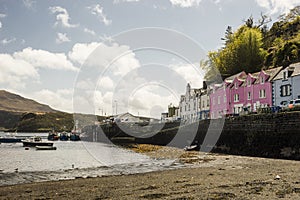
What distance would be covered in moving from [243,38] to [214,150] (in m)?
43.0

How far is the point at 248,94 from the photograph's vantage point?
49031 millimetres

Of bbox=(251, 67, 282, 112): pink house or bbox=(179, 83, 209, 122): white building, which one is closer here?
bbox=(251, 67, 282, 112): pink house

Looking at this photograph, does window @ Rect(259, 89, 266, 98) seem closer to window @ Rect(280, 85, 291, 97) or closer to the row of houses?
the row of houses

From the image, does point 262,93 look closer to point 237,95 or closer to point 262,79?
point 262,79

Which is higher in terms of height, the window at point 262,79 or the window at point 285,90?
the window at point 262,79

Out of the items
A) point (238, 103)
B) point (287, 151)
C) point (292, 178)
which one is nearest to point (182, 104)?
point (238, 103)

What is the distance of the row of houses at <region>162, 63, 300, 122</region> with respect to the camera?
4112 centimetres

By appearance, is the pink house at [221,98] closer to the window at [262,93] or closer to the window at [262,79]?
the window at [262,93]

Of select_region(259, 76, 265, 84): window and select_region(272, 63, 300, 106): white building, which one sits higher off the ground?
select_region(259, 76, 265, 84): window

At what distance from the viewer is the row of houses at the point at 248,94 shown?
4112cm

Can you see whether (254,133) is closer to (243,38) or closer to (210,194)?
(210,194)

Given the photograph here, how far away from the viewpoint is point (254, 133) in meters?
31.0

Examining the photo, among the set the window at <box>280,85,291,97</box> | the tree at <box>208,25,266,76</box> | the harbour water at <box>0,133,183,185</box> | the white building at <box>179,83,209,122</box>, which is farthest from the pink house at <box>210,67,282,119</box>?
the harbour water at <box>0,133,183,185</box>

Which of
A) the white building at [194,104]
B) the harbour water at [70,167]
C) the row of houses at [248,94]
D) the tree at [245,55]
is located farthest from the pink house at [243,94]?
the harbour water at [70,167]
